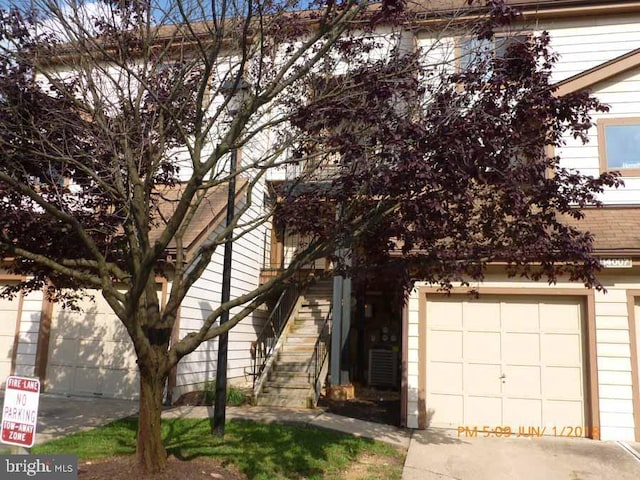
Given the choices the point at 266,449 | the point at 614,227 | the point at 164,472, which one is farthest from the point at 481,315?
the point at 164,472

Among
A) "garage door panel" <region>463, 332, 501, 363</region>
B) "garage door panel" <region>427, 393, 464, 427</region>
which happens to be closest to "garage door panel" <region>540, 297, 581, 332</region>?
"garage door panel" <region>463, 332, 501, 363</region>

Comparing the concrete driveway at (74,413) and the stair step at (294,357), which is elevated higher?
the stair step at (294,357)

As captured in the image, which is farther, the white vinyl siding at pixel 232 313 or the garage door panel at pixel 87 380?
the garage door panel at pixel 87 380

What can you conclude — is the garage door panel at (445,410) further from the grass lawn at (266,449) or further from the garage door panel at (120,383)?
the garage door panel at (120,383)

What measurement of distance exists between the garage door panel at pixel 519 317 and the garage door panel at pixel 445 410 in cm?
153

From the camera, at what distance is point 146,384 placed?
5.53 meters

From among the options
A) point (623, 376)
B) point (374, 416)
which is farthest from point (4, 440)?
point (623, 376)

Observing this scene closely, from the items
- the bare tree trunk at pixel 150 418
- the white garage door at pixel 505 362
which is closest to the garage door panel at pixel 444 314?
the white garage door at pixel 505 362

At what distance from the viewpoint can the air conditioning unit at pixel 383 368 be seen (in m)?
13.5

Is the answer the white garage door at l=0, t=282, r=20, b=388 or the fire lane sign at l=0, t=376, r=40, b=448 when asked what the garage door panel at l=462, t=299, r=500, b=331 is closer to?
the fire lane sign at l=0, t=376, r=40, b=448

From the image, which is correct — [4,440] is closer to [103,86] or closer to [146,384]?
[146,384]

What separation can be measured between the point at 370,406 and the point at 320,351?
1593mm

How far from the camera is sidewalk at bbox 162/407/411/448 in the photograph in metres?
8.53

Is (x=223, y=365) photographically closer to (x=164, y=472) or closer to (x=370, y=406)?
(x=164, y=472)
